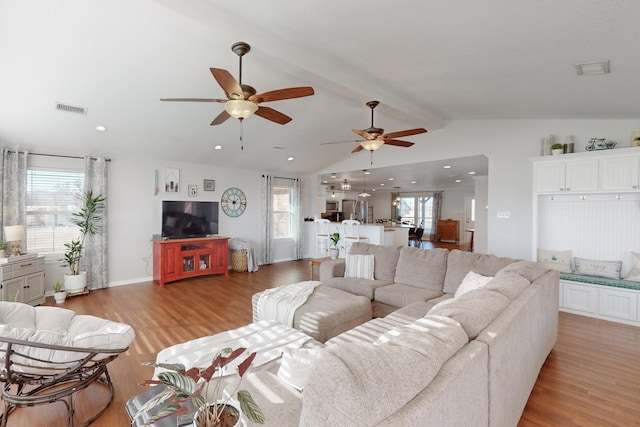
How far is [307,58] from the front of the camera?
2998 mm

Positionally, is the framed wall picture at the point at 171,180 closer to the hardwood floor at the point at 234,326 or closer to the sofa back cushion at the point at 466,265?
the hardwood floor at the point at 234,326

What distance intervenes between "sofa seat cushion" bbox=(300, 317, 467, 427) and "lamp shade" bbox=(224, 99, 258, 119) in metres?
2.31

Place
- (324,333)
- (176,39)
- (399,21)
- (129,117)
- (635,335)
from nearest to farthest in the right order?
(399,21), (324,333), (176,39), (635,335), (129,117)

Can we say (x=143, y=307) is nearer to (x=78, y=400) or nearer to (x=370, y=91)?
(x=78, y=400)

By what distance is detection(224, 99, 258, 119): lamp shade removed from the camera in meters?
2.68

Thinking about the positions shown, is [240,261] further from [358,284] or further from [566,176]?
[566,176]

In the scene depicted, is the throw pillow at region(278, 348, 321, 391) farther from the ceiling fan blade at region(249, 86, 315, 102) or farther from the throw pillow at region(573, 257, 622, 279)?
the throw pillow at region(573, 257, 622, 279)

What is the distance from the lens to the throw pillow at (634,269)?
12.5ft

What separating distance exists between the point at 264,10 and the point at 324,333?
2.68 m

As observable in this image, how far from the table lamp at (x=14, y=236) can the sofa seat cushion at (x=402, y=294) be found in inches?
195

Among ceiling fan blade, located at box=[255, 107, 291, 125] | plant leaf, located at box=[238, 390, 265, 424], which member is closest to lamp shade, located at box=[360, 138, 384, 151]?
ceiling fan blade, located at box=[255, 107, 291, 125]

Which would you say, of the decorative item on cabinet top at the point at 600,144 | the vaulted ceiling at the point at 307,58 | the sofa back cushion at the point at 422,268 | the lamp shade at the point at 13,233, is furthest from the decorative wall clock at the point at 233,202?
the decorative item on cabinet top at the point at 600,144

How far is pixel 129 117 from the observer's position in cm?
438

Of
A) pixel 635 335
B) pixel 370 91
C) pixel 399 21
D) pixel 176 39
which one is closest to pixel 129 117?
pixel 176 39
